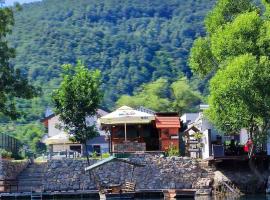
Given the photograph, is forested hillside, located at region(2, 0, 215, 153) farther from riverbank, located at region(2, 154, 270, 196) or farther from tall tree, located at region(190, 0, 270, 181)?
tall tree, located at region(190, 0, 270, 181)

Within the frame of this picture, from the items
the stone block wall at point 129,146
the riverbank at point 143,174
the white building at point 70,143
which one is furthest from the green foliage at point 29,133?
the riverbank at point 143,174

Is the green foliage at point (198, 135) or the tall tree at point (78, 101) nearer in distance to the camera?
the green foliage at point (198, 135)

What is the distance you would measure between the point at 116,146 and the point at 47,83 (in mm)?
64100

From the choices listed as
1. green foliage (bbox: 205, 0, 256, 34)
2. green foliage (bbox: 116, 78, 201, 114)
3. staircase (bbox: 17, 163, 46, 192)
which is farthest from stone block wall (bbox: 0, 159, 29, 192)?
green foliage (bbox: 116, 78, 201, 114)

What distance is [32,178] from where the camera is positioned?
48.7 m

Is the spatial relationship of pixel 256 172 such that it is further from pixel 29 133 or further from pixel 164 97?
pixel 164 97

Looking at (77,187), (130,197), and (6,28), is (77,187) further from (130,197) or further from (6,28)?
(6,28)

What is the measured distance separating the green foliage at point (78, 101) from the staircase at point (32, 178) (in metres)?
4.36

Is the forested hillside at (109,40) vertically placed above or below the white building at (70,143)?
above

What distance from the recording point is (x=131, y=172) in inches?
1907

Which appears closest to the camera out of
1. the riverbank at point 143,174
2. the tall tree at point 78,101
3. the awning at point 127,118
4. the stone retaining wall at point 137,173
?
the riverbank at point 143,174

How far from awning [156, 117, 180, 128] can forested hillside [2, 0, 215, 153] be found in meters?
54.8

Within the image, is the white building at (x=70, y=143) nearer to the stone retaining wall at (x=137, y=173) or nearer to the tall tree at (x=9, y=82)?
the stone retaining wall at (x=137, y=173)

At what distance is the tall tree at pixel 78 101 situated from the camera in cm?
5206
